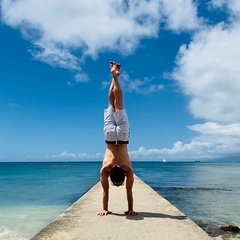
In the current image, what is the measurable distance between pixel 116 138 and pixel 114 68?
1.39 metres

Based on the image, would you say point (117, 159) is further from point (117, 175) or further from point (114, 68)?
point (114, 68)

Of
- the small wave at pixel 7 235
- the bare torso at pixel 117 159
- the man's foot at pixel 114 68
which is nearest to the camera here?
the man's foot at pixel 114 68

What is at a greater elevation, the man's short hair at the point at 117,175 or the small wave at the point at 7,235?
the man's short hair at the point at 117,175

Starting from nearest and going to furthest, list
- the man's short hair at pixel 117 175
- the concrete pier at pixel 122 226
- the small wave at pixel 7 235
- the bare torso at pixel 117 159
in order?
the concrete pier at pixel 122 226, the man's short hair at pixel 117 175, the bare torso at pixel 117 159, the small wave at pixel 7 235

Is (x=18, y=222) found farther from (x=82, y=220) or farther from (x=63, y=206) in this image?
(x=82, y=220)

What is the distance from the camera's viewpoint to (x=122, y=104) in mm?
6773

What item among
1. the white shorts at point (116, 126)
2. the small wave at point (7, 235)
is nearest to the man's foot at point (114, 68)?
the white shorts at point (116, 126)

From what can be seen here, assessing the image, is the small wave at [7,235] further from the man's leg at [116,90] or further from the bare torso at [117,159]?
the man's leg at [116,90]

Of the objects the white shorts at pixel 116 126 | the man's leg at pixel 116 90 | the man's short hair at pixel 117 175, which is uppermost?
the man's leg at pixel 116 90

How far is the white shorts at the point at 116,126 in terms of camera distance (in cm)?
673

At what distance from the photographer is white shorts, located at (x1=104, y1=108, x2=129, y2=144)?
673cm

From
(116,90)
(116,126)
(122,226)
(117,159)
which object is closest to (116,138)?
(116,126)

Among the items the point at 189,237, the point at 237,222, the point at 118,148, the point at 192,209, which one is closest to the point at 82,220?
the point at 118,148

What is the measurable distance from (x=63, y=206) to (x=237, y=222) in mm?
9234
